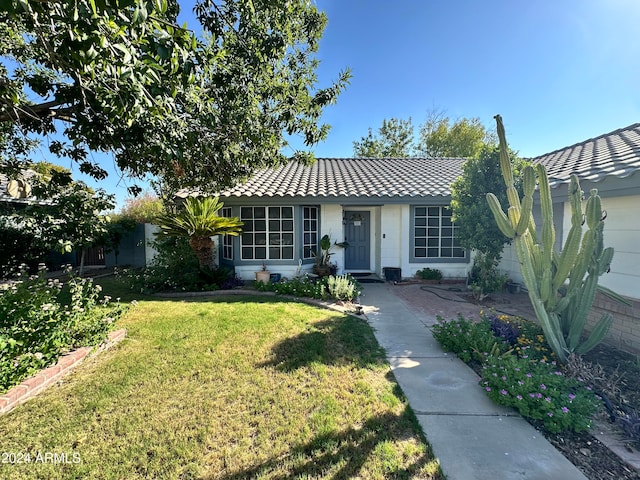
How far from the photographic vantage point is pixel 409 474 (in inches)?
90.0

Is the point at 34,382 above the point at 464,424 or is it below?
above

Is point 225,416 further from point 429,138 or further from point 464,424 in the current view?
point 429,138

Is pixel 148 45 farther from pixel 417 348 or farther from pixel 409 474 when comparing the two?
pixel 417 348

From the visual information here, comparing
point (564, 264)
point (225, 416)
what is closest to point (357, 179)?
point (564, 264)

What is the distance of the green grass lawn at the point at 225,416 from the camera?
2361mm

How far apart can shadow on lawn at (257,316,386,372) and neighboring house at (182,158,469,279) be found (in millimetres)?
4838

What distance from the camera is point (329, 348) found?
4.66 m

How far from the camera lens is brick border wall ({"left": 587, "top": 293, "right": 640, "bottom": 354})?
Answer: 4445 mm

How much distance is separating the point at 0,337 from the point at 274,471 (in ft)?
10.4

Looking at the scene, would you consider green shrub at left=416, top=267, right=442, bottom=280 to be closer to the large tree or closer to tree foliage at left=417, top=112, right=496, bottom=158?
the large tree

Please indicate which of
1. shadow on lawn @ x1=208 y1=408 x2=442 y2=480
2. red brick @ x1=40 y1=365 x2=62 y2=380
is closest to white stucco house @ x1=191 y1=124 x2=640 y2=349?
red brick @ x1=40 y1=365 x2=62 y2=380

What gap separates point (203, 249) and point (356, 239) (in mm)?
5593

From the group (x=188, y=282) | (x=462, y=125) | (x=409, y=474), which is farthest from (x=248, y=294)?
(x=462, y=125)

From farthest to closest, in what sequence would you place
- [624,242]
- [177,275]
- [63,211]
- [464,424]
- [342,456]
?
[177,275] → [624,242] → [63,211] → [464,424] → [342,456]
